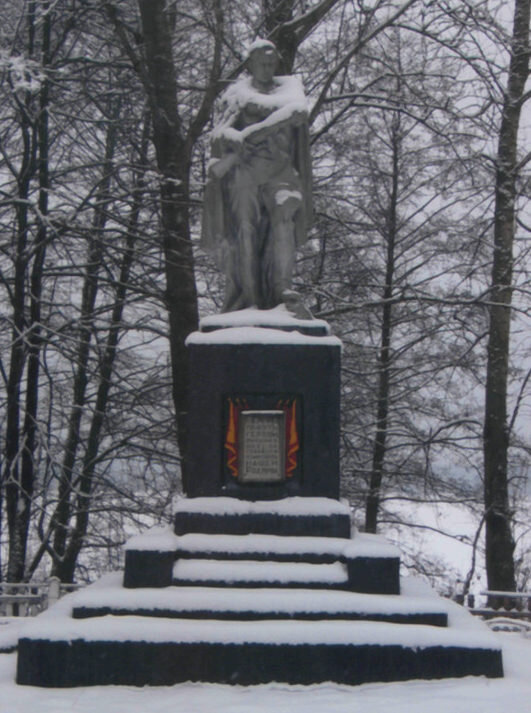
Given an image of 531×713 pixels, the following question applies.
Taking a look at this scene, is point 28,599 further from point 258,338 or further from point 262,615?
point 262,615

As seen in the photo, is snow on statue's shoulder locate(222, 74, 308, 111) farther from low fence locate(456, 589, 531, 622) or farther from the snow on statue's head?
low fence locate(456, 589, 531, 622)

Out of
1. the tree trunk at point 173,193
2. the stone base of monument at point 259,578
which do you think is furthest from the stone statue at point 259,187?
the tree trunk at point 173,193

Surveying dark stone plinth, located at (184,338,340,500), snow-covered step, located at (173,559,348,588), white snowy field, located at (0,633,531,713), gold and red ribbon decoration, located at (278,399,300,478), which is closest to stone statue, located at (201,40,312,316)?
dark stone plinth, located at (184,338,340,500)

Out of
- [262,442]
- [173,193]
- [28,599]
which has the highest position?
[173,193]

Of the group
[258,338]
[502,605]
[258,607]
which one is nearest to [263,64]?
[258,338]

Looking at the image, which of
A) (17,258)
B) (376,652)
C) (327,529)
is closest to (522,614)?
(327,529)

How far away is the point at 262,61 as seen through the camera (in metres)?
7.66

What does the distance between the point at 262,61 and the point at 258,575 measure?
396 centimetres

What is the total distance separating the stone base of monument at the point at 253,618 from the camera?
561cm

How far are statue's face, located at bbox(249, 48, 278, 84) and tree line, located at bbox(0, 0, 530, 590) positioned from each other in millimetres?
2762

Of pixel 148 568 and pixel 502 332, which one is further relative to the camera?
pixel 502 332

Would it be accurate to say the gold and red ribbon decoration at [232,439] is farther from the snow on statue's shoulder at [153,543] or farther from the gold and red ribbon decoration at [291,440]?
the snow on statue's shoulder at [153,543]

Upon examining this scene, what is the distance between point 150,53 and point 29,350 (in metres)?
3.87

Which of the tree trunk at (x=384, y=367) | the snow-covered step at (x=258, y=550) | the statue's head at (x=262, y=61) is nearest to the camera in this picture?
the snow-covered step at (x=258, y=550)
